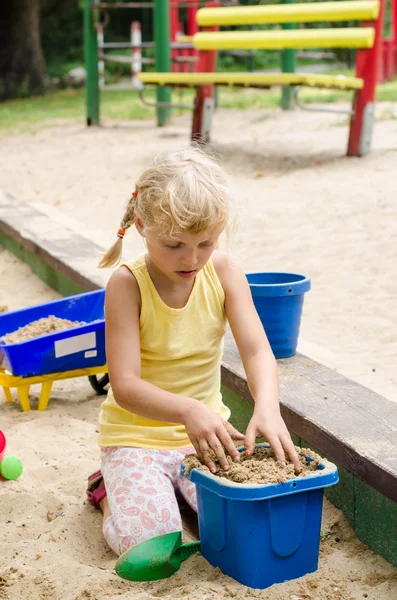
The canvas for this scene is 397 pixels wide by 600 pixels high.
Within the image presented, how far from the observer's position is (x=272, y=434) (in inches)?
77.6

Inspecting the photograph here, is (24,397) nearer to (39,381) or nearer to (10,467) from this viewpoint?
(39,381)

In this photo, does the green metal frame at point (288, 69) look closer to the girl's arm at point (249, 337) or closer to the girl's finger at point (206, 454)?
the girl's arm at point (249, 337)

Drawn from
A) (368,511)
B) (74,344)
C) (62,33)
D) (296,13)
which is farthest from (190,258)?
(62,33)

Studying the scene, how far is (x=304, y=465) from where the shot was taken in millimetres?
1933

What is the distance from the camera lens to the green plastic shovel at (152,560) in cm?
191

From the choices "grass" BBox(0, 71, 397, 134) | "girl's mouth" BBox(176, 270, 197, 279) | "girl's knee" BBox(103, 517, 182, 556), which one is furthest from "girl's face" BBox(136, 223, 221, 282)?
"grass" BBox(0, 71, 397, 134)

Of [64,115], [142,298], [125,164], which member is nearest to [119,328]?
[142,298]

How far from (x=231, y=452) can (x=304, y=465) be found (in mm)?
162

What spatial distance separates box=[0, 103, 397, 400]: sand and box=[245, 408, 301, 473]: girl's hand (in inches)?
19.3

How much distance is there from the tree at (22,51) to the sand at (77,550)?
46.4 feet

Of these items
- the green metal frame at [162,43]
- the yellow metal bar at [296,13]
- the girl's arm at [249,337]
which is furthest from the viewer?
the green metal frame at [162,43]

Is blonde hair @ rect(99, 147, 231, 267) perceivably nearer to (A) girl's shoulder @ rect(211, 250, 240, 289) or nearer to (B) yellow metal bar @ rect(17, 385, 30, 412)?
(A) girl's shoulder @ rect(211, 250, 240, 289)

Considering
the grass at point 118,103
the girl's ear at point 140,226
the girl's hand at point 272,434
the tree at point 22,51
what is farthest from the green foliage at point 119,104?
the girl's hand at point 272,434

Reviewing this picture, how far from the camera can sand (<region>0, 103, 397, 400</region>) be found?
3.56 m
